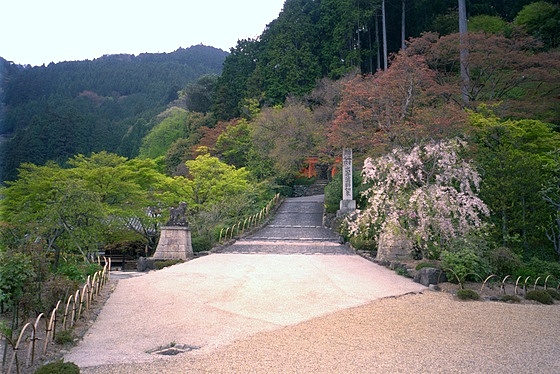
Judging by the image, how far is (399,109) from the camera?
57.7 ft

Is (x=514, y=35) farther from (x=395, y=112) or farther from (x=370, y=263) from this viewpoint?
(x=370, y=263)

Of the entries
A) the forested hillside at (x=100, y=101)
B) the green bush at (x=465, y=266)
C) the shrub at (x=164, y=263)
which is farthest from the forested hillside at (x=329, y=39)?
the green bush at (x=465, y=266)

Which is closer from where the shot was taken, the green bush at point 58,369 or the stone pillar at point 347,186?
the green bush at point 58,369

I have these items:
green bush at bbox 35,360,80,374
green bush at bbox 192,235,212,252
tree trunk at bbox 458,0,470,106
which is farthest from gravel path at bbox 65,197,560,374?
tree trunk at bbox 458,0,470,106

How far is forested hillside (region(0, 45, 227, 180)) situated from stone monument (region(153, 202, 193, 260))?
226 inches

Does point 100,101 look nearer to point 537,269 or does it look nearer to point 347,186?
point 347,186

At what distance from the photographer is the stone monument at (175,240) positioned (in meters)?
13.7

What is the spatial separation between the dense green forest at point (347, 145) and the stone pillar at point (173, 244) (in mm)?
1697

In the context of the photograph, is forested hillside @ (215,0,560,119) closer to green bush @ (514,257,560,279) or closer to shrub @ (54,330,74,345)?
green bush @ (514,257,560,279)

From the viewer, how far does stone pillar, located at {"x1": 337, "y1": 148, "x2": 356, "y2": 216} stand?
853 inches

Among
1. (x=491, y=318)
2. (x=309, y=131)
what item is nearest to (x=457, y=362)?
(x=491, y=318)

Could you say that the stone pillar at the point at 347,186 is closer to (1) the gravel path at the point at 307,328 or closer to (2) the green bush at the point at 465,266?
(1) the gravel path at the point at 307,328

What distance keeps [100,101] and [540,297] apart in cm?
5215

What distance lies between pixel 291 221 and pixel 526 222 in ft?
44.4
